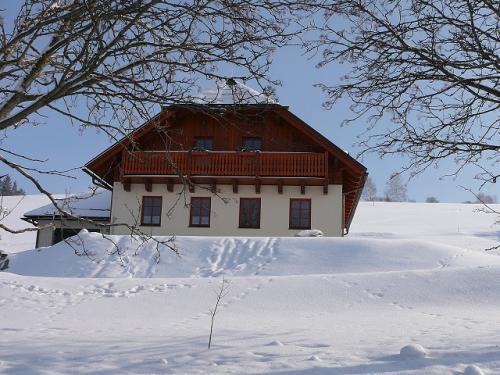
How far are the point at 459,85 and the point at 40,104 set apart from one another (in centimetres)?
440

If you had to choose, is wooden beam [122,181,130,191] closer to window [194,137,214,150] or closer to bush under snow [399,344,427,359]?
window [194,137,214,150]

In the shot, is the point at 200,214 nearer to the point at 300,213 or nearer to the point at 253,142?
the point at 253,142

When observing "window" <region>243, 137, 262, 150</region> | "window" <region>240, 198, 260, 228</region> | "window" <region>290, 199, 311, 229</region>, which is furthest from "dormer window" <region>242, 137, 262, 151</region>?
"window" <region>290, 199, 311, 229</region>

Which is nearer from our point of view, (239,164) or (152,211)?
(239,164)

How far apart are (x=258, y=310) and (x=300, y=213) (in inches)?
460

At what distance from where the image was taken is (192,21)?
16.6 feet

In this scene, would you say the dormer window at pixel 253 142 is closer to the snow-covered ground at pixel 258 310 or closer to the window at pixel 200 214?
the window at pixel 200 214

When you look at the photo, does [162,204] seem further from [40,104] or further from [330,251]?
[40,104]

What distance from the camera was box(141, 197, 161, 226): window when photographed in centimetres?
2116

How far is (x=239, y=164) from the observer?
2050cm

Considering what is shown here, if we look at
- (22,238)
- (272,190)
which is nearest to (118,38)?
(272,190)

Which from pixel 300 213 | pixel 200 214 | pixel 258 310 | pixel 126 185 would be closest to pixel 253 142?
pixel 300 213

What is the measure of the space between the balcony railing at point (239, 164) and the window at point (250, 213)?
48.6 inches

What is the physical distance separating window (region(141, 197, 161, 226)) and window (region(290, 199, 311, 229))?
5.13m
